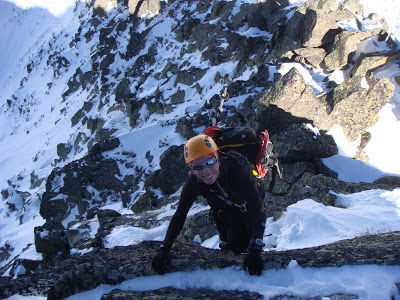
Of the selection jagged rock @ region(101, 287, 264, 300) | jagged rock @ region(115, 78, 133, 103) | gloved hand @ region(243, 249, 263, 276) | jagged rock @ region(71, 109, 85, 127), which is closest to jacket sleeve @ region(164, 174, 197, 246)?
jagged rock @ region(101, 287, 264, 300)

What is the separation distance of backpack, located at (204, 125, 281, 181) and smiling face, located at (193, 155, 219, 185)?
117cm

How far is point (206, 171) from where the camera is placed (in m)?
3.27

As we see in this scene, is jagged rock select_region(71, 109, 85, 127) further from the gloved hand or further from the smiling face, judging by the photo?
the gloved hand

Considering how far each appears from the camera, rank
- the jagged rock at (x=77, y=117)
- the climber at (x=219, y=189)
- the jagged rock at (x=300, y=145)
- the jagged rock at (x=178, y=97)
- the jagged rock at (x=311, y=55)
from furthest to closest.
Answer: the jagged rock at (x=77, y=117) < the jagged rock at (x=178, y=97) < the jagged rock at (x=311, y=55) < the jagged rock at (x=300, y=145) < the climber at (x=219, y=189)

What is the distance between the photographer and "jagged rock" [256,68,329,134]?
1260cm

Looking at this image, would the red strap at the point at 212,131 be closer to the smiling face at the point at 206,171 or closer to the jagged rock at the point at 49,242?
the smiling face at the point at 206,171

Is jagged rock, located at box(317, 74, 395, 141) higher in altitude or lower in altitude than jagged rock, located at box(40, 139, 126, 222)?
higher

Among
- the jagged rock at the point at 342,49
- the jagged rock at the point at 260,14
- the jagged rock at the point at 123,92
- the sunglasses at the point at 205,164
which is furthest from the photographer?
the jagged rock at the point at 123,92

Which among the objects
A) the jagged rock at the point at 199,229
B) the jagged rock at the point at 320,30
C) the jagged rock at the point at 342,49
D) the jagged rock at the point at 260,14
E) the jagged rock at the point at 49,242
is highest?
the jagged rock at the point at 260,14

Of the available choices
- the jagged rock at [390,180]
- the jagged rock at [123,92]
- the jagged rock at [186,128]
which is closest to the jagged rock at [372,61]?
the jagged rock at [390,180]

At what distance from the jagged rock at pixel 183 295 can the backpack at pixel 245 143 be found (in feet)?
7.42

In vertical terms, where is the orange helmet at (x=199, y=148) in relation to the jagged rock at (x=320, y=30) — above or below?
below

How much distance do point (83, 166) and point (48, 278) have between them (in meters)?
21.3

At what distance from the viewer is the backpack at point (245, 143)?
445cm
